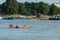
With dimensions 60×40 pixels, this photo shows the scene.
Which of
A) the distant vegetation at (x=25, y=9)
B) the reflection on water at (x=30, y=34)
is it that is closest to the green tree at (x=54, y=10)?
the distant vegetation at (x=25, y=9)

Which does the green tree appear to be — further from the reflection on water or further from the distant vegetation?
the reflection on water

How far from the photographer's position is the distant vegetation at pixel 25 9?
611 feet

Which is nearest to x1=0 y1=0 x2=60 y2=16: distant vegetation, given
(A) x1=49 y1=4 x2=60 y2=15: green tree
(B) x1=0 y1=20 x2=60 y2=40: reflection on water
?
(A) x1=49 y1=4 x2=60 y2=15: green tree

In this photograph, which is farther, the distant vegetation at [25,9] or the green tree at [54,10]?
the distant vegetation at [25,9]

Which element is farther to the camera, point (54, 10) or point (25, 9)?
point (25, 9)

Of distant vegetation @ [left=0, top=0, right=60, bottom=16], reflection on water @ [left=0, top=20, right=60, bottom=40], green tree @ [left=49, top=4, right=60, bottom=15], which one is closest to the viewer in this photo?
reflection on water @ [left=0, top=20, right=60, bottom=40]

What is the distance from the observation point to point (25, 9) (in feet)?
623

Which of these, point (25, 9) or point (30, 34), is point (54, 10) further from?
point (30, 34)

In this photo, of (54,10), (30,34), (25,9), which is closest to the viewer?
(30,34)

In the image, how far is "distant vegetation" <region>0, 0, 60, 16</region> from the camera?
186125 mm

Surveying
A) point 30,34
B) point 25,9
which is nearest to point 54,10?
point 25,9

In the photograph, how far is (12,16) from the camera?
18550 centimetres

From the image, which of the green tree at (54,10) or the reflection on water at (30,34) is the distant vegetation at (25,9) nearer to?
the green tree at (54,10)

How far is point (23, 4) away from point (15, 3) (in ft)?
22.9
